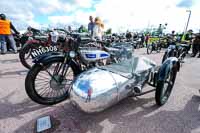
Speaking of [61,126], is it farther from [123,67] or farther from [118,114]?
[123,67]

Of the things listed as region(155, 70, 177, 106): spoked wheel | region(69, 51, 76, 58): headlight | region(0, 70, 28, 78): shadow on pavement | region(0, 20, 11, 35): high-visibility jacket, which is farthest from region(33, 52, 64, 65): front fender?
region(0, 20, 11, 35): high-visibility jacket

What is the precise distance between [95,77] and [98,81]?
87 mm

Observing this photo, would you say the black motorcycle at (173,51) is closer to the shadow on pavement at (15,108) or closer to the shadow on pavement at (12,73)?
the shadow on pavement at (15,108)

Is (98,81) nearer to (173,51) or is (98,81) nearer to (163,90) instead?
(163,90)

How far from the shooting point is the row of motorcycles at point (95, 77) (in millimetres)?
1812

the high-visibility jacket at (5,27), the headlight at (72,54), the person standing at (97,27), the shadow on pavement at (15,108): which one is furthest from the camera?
the high-visibility jacket at (5,27)

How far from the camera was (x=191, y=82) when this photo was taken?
3.92 m

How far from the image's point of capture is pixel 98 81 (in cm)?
183

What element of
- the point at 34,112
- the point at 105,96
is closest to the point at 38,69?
the point at 34,112

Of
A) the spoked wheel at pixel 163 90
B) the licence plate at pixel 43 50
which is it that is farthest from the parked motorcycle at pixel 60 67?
the licence plate at pixel 43 50

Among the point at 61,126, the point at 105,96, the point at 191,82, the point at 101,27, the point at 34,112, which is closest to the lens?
the point at 105,96

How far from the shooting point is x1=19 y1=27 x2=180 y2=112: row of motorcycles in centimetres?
181

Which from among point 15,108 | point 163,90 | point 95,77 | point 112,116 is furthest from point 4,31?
point 163,90

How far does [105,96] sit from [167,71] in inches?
47.7
